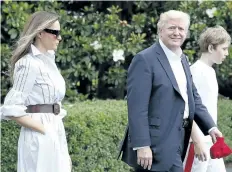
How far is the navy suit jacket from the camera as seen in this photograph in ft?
16.4

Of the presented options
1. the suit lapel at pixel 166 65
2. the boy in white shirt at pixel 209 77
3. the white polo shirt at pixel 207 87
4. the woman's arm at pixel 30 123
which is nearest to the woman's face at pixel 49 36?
the woman's arm at pixel 30 123

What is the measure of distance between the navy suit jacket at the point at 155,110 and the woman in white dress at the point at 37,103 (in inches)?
21.3

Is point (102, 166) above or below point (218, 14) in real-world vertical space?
below

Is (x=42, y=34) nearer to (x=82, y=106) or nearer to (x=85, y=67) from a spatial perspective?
(x=82, y=106)

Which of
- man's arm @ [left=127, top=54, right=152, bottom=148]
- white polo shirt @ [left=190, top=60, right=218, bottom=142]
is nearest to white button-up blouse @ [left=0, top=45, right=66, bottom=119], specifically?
man's arm @ [left=127, top=54, right=152, bottom=148]

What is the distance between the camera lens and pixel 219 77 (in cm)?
1070

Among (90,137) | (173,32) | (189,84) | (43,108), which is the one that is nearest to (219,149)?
(189,84)

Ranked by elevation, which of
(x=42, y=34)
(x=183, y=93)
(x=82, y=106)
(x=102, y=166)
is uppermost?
(x=42, y=34)

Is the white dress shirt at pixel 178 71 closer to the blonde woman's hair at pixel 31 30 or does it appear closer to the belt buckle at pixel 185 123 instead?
the belt buckle at pixel 185 123

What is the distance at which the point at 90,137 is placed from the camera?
725 centimetres

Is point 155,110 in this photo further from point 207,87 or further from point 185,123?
point 207,87

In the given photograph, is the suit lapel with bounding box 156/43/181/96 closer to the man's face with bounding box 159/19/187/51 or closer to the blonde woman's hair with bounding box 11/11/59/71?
the man's face with bounding box 159/19/187/51

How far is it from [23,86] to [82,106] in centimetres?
289

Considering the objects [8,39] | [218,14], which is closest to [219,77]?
[218,14]
